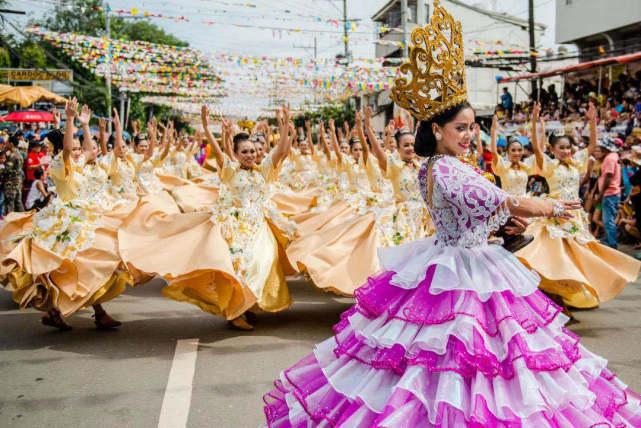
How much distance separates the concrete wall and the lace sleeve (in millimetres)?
23300

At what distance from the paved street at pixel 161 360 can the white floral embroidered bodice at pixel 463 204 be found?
2.00 metres

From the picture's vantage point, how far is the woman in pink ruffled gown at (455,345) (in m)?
2.67

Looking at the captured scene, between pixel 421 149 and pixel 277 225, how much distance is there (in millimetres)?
4296

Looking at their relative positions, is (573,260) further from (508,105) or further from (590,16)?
(590,16)

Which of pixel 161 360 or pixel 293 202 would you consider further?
pixel 293 202

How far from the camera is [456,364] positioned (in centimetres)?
275

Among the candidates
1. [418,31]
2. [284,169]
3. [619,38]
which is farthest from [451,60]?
[619,38]

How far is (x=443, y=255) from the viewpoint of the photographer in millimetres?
3133

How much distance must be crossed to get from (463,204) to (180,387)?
2956mm

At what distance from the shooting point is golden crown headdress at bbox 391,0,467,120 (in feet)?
10.7

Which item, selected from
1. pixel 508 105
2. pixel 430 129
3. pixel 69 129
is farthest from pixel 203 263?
pixel 508 105

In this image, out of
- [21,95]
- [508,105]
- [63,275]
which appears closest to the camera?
[63,275]

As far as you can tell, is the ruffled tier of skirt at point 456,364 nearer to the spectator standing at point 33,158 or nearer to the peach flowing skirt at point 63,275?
the peach flowing skirt at point 63,275

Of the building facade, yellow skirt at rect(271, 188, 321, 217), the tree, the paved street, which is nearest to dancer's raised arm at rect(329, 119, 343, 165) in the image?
yellow skirt at rect(271, 188, 321, 217)
